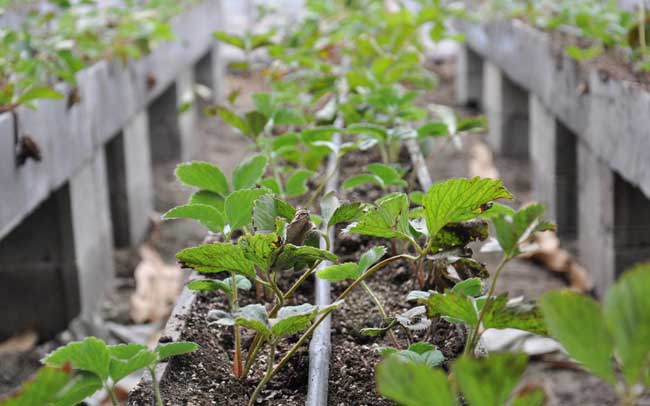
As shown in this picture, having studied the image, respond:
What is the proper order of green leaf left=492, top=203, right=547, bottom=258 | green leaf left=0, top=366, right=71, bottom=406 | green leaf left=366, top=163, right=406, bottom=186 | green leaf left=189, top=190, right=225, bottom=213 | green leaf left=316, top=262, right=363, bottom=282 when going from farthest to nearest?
green leaf left=366, top=163, right=406, bottom=186 < green leaf left=189, top=190, right=225, bottom=213 < green leaf left=316, top=262, right=363, bottom=282 < green leaf left=492, top=203, right=547, bottom=258 < green leaf left=0, top=366, right=71, bottom=406

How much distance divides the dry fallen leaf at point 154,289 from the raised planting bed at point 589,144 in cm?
169

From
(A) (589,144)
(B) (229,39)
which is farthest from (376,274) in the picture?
(A) (589,144)

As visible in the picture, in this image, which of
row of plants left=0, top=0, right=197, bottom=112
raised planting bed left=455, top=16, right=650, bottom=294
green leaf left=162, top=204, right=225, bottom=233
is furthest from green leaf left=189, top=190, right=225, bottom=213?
raised planting bed left=455, top=16, right=650, bottom=294

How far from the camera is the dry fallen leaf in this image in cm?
393

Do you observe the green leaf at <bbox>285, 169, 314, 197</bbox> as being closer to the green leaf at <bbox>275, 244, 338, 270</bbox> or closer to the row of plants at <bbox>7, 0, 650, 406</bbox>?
the row of plants at <bbox>7, 0, 650, 406</bbox>

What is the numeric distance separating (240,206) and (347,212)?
14cm

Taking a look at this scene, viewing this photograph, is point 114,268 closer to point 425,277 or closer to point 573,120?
point 573,120

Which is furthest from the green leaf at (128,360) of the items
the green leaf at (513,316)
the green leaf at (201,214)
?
the green leaf at (513,316)

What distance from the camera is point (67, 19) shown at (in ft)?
13.4

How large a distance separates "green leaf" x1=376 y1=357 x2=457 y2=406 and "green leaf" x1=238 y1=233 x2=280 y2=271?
45 centimetres

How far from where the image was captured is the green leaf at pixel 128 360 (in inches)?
39.9

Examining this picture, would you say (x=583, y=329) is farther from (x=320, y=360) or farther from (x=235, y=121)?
(x=235, y=121)

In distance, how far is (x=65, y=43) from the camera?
3334 mm

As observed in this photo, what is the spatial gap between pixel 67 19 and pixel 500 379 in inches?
145
